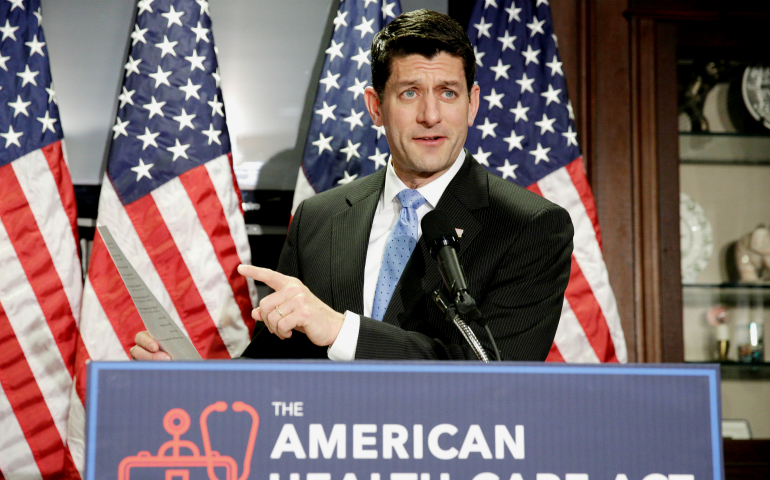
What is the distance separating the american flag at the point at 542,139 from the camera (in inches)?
108

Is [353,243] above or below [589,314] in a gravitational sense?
above

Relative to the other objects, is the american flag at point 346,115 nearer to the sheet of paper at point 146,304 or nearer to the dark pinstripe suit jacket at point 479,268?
the dark pinstripe suit jacket at point 479,268

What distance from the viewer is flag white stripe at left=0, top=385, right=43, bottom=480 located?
2.55 m

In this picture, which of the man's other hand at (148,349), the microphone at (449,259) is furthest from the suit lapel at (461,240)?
the man's other hand at (148,349)

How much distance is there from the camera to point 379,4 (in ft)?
9.45

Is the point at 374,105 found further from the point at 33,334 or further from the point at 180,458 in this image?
the point at 33,334

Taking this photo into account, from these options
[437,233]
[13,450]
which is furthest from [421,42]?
[13,450]

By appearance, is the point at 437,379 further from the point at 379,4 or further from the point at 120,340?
the point at 379,4

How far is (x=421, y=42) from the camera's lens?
1751mm

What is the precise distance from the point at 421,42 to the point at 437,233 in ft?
2.32

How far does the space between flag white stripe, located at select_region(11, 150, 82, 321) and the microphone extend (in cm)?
185

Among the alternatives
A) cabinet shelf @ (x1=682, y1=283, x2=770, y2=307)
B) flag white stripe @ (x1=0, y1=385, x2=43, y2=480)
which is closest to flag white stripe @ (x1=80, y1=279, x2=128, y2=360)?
flag white stripe @ (x1=0, y1=385, x2=43, y2=480)

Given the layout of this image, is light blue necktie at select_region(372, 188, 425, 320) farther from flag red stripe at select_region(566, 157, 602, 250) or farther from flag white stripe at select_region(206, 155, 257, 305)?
flag red stripe at select_region(566, 157, 602, 250)

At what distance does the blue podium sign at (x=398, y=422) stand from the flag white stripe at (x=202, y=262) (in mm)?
1824
